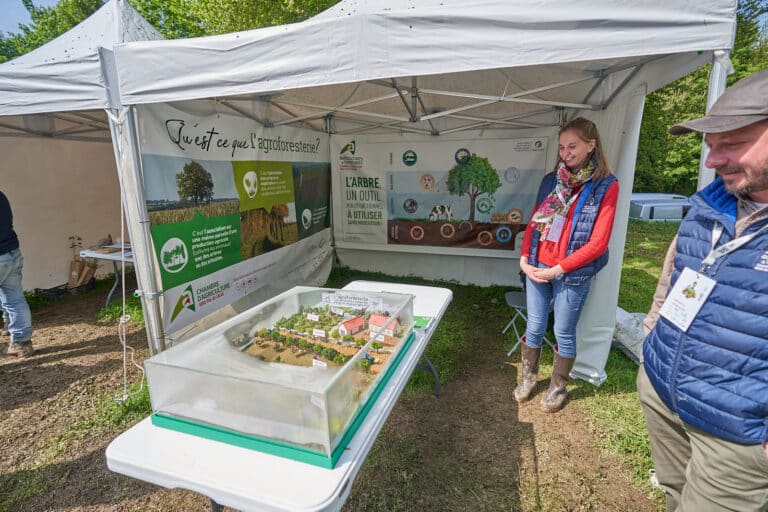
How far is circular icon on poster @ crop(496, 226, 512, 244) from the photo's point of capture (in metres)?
4.83

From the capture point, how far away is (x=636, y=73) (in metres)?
2.43

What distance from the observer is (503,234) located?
4.86 metres

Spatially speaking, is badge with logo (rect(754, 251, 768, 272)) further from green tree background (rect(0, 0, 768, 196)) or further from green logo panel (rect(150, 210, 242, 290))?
green tree background (rect(0, 0, 768, 196))

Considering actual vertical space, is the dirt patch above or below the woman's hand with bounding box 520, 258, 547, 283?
below

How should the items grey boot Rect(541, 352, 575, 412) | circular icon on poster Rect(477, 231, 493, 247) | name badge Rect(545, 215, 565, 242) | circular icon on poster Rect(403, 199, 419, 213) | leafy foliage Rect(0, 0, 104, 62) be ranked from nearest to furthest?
name badge Rect(545, 215, 565, 242) → grey boot Rect(541, 352, 575, 412) → circular icon on poster Rect(477, 231, 493, 247) → circular icon on poster Rect(403, 199, 419, 213) → leafy foliage Rect(0, 0, 104, 62)

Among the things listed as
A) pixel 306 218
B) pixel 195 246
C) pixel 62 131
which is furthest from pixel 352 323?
pixel 62 131

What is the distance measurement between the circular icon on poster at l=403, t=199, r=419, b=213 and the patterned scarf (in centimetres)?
284

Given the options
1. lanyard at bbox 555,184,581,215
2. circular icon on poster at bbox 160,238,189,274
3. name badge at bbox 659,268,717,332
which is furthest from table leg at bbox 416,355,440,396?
circular icon on poster at bbox 160,238,189,274

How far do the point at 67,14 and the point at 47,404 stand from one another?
2133 cm

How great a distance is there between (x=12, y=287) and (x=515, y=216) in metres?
5.36

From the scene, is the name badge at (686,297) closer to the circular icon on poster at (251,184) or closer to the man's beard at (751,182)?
the man's beard at (751,182)

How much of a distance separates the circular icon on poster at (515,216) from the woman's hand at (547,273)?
2.62 metres

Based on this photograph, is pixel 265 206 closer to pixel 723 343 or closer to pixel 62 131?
pixel 62 131

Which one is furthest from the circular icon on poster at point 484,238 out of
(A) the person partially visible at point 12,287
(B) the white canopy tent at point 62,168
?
(A) the person partially visible at point 12,287
